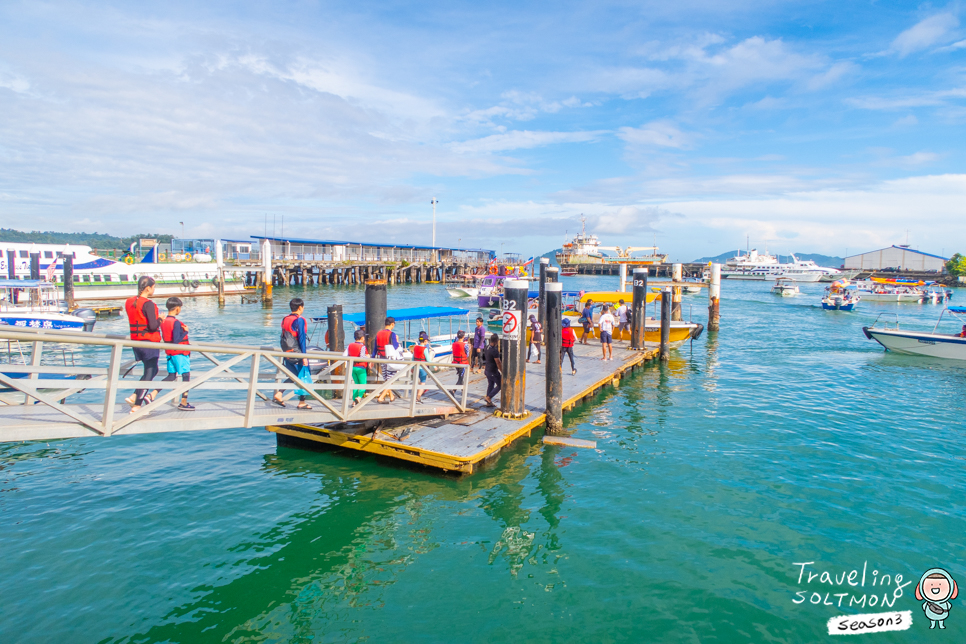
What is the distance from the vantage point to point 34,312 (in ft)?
Result: 83.5

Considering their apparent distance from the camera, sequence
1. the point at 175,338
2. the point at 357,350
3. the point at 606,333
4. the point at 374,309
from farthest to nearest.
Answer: the point at 606,333, the point at 374,309, the point at 357,350, the point at 175,338

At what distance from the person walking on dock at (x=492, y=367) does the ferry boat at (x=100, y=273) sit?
38399 millimetres

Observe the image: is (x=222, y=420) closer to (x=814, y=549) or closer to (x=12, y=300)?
(x=814, y=549)

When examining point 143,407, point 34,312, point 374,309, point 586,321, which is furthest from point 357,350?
point 34,312

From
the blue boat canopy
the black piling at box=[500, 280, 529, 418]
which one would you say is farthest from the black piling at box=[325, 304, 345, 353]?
the black piling at box=[500, 280, 529, 418]

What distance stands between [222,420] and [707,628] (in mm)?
6950

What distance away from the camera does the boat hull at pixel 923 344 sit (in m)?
23.3

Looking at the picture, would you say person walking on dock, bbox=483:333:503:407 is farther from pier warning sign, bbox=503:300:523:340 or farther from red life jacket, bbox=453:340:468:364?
red life jacket, bbox=453:340:468:364

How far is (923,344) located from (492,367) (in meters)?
22.7

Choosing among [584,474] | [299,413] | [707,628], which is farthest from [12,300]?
[707,628]

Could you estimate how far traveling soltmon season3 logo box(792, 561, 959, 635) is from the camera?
6.61 meters

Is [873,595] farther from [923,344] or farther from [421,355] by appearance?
[923,344]

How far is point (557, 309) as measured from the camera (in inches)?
485

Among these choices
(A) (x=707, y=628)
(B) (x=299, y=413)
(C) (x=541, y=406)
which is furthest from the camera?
(C) (x=541, y=406)
